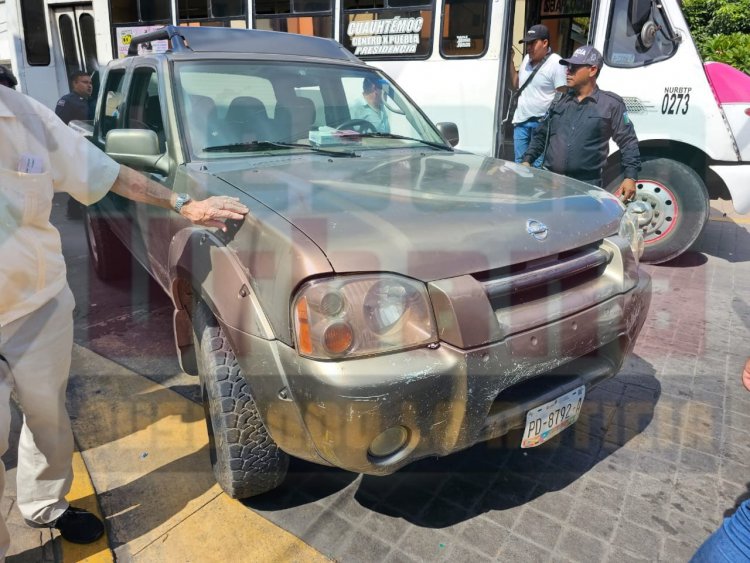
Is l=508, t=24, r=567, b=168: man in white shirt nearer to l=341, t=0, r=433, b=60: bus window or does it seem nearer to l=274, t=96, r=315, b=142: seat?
l=341, t=0, r=433, b=60: bus window

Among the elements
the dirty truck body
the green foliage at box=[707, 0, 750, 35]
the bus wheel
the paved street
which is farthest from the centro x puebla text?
the green foliage at box=[707, 0, 750, 35]

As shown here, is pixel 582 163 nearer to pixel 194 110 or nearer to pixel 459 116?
pixel 459 116

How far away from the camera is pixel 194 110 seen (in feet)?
9.64

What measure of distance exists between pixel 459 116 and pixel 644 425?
4.07 meters

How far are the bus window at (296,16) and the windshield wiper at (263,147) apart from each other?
4.02m

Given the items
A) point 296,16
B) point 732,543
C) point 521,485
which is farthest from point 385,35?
point 732,543

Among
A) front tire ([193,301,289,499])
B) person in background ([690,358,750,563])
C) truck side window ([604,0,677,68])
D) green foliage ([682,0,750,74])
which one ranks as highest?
green foliage ([682,0,750,74])

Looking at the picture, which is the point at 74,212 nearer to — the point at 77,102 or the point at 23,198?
the point at 77,102

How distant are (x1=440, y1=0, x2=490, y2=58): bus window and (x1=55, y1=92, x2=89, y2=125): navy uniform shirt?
4766mm

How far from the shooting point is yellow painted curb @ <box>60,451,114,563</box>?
2.21 m

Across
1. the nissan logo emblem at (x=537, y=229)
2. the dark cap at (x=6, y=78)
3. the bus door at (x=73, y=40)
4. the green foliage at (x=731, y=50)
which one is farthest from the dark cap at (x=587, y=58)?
the green foliage at (x=731, y=50)

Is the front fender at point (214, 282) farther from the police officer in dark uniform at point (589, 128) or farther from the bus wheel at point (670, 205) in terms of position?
the bus wheel at point (670, 205)

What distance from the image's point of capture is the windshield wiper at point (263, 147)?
287cm

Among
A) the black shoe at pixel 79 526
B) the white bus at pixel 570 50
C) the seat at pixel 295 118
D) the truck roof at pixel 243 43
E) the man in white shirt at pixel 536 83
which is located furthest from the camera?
the man in white shirt at pixel 536 83
